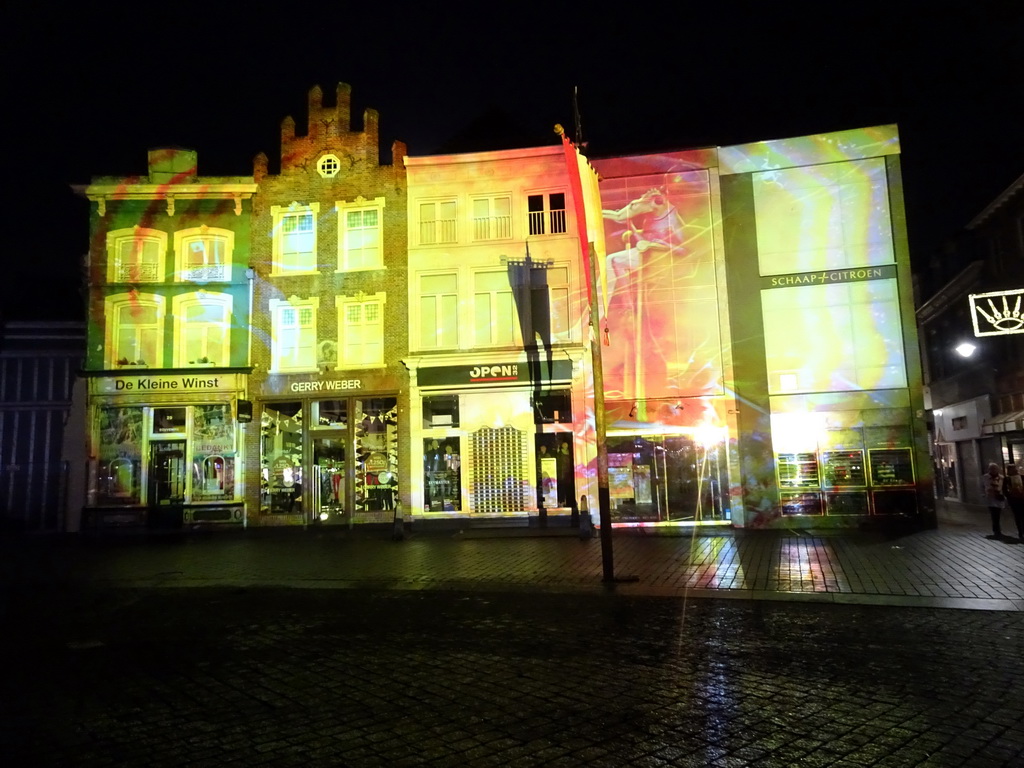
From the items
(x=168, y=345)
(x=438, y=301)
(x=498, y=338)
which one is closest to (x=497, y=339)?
(x=498, y=338)

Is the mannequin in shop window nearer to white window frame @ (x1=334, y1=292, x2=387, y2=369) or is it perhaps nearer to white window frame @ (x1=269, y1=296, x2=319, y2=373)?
white window frame @ (x1=334, y1=292, x2=387, y2=369)

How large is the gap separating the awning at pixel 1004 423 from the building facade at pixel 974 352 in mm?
29

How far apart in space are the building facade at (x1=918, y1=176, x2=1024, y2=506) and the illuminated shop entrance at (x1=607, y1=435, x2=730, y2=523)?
7.92 m

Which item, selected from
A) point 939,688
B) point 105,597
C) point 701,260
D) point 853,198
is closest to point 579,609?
point 939,688

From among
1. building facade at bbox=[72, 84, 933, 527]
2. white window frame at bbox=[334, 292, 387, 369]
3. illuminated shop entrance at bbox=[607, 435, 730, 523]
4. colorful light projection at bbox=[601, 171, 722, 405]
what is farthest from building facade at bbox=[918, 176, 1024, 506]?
white window frame at bbox=[334, 292, 387, 369]

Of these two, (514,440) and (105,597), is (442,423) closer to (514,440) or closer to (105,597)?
(514,440)

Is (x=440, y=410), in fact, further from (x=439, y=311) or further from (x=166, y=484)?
(x=166, y=484)

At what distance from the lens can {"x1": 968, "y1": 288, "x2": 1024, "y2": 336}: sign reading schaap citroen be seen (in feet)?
48.3

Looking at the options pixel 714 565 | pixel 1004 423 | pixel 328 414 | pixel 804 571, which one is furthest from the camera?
pixel 328 414

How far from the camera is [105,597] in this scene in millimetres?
11102

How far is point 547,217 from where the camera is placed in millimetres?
22250

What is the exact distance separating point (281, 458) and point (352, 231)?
7812 mm

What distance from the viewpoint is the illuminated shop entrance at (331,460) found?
72.6 ft

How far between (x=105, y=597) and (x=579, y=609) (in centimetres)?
757
